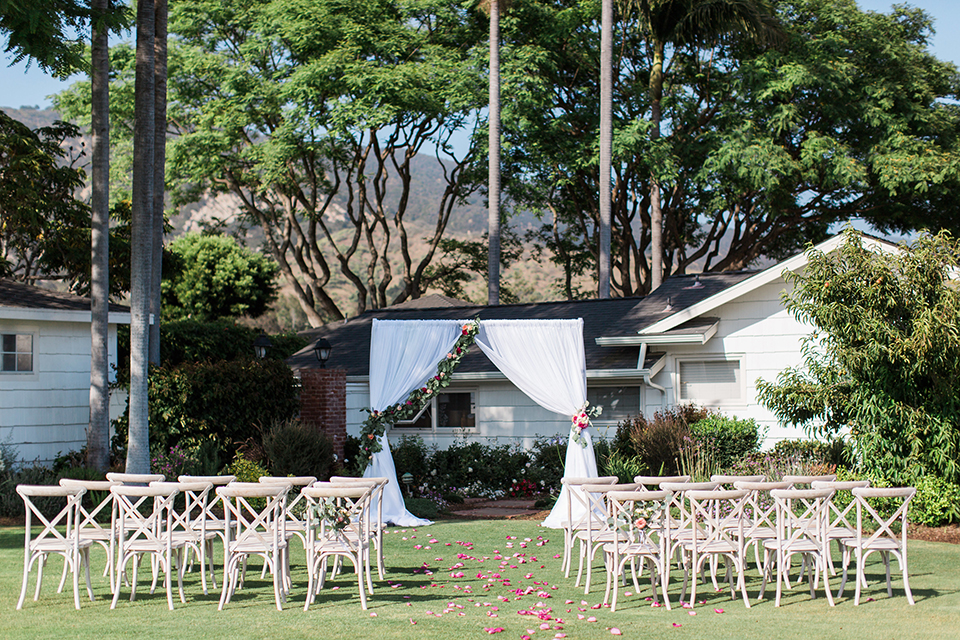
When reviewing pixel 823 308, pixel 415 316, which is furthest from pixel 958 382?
pixel 415 316

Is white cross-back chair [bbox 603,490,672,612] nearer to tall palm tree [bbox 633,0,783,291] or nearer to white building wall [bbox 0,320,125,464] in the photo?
white building wall [bbox 0,320,125,464]

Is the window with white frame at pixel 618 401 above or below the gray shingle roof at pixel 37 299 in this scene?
below

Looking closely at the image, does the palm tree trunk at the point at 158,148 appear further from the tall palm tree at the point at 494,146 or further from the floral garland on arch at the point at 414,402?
the tall palm tree at the point at 494,146

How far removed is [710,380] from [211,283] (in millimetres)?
23784

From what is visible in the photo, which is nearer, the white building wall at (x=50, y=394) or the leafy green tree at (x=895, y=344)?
the leafy green tree at (x=895, y=344)

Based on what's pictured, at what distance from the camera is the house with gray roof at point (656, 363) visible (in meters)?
15.1

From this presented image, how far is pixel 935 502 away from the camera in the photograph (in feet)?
36.6

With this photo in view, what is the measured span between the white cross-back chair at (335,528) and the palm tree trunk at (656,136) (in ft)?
65.2

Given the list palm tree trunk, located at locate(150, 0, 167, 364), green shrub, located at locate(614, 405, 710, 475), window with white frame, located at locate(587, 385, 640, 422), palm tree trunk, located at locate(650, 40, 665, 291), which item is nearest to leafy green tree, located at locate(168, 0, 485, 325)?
palm tree trunk, located at locate(650, 40, 665, 291)

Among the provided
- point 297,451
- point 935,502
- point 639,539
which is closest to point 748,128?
point 935,502

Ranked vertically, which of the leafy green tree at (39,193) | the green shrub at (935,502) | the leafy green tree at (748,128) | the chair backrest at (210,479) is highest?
the leafy green tree at (748,128)

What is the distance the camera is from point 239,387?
50.5 feet

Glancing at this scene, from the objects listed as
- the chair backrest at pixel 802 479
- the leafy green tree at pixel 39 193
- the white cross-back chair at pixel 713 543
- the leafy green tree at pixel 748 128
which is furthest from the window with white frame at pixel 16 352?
the leafy green tree at pixel 748 128

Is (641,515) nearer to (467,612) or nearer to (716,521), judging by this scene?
(716,521)
